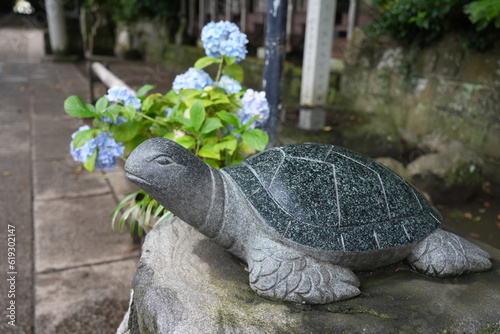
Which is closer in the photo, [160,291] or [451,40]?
[160,291]

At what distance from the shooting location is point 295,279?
138cm

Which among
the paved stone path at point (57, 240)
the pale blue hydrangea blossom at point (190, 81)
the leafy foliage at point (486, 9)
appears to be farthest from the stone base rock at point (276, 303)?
the leafy foliage at point (486, 9)

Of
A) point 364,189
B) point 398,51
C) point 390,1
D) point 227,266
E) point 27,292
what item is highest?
point 390,1

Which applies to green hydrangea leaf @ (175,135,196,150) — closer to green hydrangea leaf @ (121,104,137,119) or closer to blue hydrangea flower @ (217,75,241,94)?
green hydrangea leaf @ (121,104,137,119)

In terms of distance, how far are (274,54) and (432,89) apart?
2.42 metres

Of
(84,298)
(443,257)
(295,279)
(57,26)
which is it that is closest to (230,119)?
(295,279)

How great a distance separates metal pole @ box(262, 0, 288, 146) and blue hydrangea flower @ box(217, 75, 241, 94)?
375 mm

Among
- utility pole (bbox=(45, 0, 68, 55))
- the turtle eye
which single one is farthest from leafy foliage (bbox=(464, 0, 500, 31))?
utility pole (bbox=(45, 0, 68, 55))

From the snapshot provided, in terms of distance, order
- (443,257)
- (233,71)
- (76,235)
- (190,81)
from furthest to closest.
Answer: (76,235)
(233,71)
(190,81)
(443,257)

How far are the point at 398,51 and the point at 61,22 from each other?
33.7 ft

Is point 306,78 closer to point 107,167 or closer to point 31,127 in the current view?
point 107,167

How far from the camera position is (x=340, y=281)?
1.42m

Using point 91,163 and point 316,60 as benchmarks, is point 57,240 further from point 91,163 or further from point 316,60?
point 316,60

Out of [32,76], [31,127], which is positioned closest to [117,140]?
[31,127]
